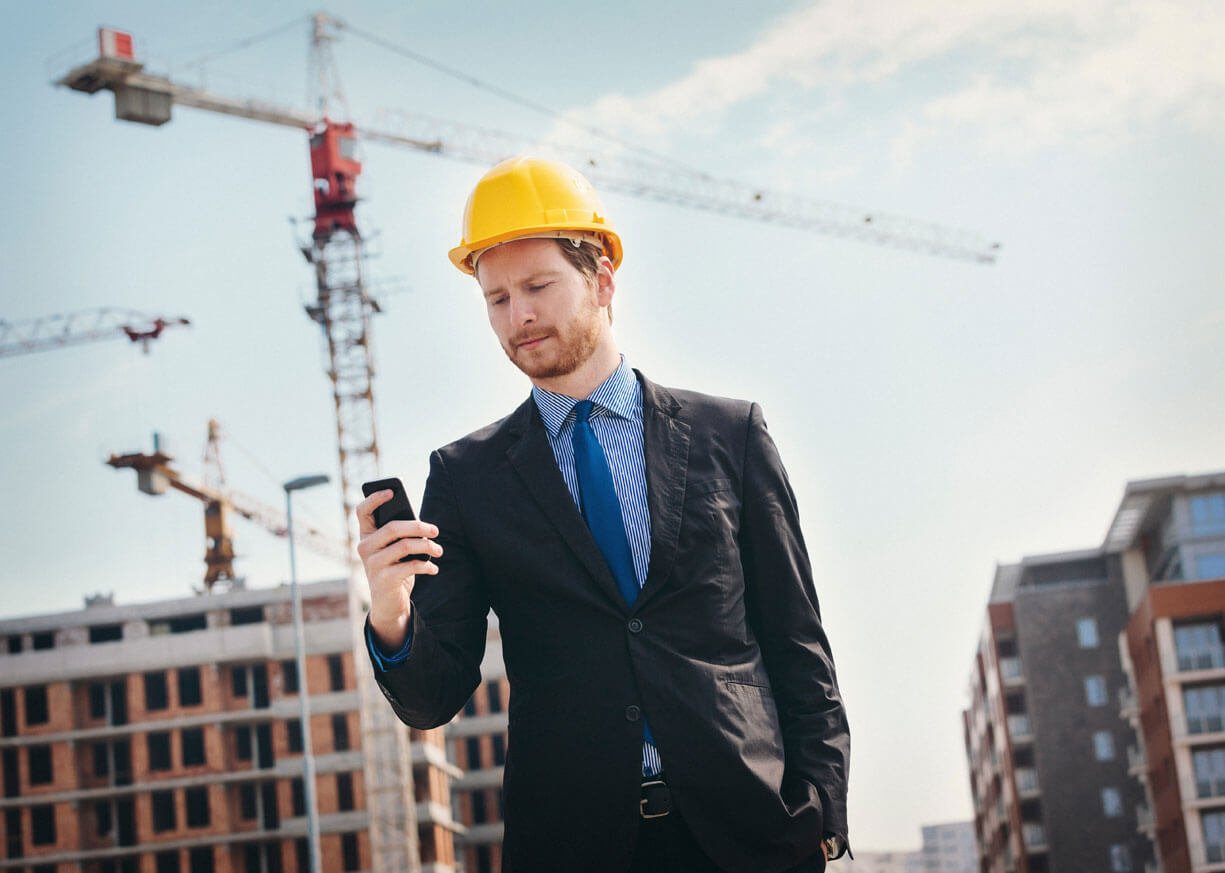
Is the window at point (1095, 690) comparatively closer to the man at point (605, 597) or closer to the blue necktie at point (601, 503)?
the man at point (605, 597)

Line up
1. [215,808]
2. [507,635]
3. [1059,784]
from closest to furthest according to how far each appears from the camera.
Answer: [507,635]
[215,808]
[1059,784]

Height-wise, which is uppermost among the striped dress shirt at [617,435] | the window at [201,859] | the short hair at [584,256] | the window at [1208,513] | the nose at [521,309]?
the window at [1208,513]

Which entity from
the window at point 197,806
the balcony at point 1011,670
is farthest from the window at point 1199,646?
the window at point 197,806

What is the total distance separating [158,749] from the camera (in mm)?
Answer: 84375

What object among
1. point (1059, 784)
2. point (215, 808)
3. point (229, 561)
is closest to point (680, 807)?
point (215, 808)

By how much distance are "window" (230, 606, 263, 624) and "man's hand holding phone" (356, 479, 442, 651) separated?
3342 inches

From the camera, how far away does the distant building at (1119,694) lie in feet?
237

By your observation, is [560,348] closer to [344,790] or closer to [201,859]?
[344,790]

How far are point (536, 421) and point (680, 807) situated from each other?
1.01m

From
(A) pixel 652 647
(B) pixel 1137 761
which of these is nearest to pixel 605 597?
(A) pixel 652 647

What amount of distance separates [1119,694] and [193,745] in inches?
1879

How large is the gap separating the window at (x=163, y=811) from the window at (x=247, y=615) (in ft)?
29.6

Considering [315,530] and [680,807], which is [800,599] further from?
[315,530]

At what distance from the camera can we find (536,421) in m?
4.09
